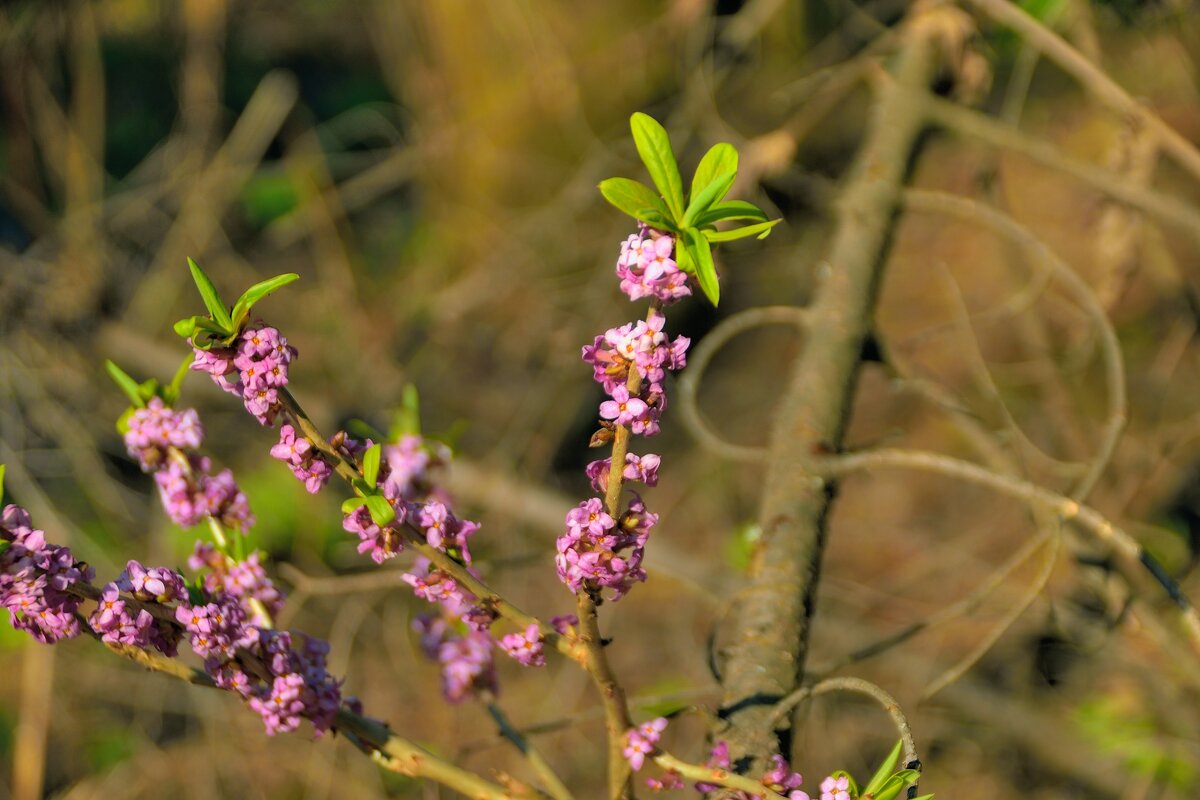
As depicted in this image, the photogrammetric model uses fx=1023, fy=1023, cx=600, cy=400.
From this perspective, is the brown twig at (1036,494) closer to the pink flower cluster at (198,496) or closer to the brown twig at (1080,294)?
the brown twig at (1080,294)

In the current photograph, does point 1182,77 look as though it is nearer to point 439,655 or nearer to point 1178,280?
point 1178,280

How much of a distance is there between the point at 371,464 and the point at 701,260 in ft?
0.94

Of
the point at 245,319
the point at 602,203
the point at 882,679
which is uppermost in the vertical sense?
the point at 602,203

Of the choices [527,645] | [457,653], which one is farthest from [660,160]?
[457,653]

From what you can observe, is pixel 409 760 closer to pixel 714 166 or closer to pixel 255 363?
pixel 255 363

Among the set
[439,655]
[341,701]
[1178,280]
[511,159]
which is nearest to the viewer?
[341,701]

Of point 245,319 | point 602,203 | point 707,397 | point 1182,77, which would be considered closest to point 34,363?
point 602,203

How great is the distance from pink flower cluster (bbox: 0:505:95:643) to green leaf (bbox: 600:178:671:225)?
0.49 metres

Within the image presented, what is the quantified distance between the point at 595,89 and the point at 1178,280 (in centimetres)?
155

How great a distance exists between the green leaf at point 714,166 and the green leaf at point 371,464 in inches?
11.7

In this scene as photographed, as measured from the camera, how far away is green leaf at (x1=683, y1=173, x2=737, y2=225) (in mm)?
711

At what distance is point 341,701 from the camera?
939mm

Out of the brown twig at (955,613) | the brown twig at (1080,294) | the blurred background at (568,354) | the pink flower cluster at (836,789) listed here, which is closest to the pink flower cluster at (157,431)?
the pink flower cluster at (836,789)

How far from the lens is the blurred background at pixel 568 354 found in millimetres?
2279
